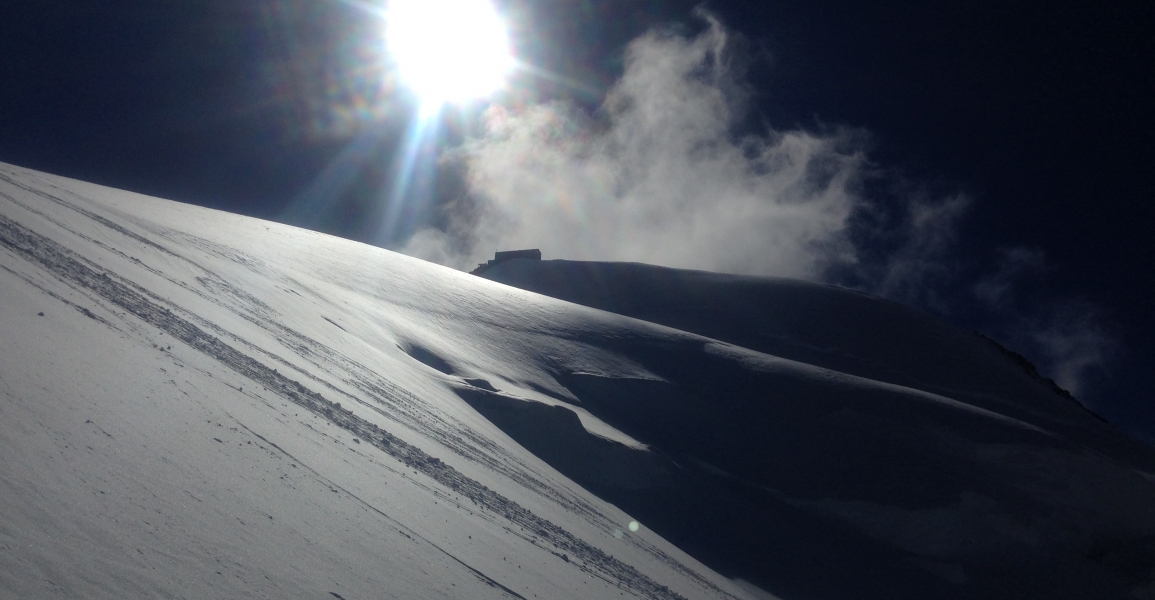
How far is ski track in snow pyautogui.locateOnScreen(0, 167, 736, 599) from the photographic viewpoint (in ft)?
28.7

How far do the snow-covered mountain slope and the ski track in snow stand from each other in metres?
0.07

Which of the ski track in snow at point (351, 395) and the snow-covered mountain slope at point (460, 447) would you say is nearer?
the snow-covered mountain slope at point (460, 447)

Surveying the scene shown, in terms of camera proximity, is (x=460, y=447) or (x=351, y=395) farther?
(x=460, y=447)

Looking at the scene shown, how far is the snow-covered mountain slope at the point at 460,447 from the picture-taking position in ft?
15.1

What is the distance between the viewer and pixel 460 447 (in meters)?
11.3

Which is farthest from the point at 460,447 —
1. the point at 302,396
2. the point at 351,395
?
the point at 302,396

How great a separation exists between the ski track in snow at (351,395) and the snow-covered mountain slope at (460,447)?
7 centimetres

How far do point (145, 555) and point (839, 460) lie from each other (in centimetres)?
1901

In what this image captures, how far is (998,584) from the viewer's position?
16469mm

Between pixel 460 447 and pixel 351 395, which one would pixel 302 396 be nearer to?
pixel 351 395

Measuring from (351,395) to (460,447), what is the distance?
201cm

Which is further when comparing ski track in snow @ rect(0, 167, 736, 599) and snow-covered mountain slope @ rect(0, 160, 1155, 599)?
ski track in snow @ rect(0, 167, 736, 599)

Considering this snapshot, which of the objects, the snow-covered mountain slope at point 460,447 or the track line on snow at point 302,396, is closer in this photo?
the snow-covered mountain slope at point 460,447

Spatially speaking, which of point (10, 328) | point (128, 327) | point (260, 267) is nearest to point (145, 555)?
point (10, 328)
